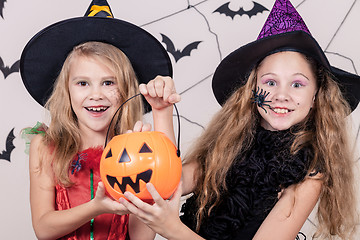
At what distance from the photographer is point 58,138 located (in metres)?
2.40

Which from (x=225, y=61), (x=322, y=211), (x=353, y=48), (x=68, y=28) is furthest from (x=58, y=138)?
(x=353, y=48)

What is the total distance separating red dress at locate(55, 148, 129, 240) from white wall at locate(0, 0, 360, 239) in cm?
130

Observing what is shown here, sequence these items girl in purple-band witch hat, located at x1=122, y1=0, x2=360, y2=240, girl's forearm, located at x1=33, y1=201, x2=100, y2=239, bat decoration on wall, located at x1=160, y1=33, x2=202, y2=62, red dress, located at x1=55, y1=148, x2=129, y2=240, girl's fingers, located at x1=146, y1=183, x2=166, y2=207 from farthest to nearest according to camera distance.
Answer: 1. bat decoration on wall, located at x1=160, y1=33, x2=202, y2=62
2. red dress, located at x1=55, y1=148, x2=129, y2=240
3. girl in purple-band witch hat, located at x1=122, y1=0, x2=360, y2=240
4. girl's forearm, located at x1=33, y1=201, x2=100, y2=239
5. girl's fingers, located at x1=146, y1=183, x2=166, y2=207

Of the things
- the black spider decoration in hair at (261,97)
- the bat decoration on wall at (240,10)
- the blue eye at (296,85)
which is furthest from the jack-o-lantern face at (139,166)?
the bat decoration on wall at (240,10)

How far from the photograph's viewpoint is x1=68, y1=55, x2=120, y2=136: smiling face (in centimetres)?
231

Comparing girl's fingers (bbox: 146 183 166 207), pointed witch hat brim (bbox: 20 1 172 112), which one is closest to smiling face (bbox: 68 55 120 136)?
pointed witch hat brim (bbox: 20 1 172 112)

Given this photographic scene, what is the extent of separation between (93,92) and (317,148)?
108cm

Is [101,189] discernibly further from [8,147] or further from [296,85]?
[8,147]

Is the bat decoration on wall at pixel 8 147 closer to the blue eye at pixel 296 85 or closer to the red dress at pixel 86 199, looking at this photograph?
the red dress at pixel 86 199

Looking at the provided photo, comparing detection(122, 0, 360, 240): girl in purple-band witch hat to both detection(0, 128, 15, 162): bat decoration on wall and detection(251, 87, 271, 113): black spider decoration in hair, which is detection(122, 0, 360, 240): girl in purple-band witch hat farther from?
detection(0, 128, 15, 162): bat decoration on wall

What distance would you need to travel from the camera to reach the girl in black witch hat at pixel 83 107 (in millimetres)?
2291

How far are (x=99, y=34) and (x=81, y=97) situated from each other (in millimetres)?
333

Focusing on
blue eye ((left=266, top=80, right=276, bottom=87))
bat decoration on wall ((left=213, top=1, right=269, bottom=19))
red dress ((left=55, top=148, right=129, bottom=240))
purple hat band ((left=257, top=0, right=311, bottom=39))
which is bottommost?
red dress ((left=55, top=148, right=129, bottom=240))

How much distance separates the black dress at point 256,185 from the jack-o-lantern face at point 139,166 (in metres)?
0.47
